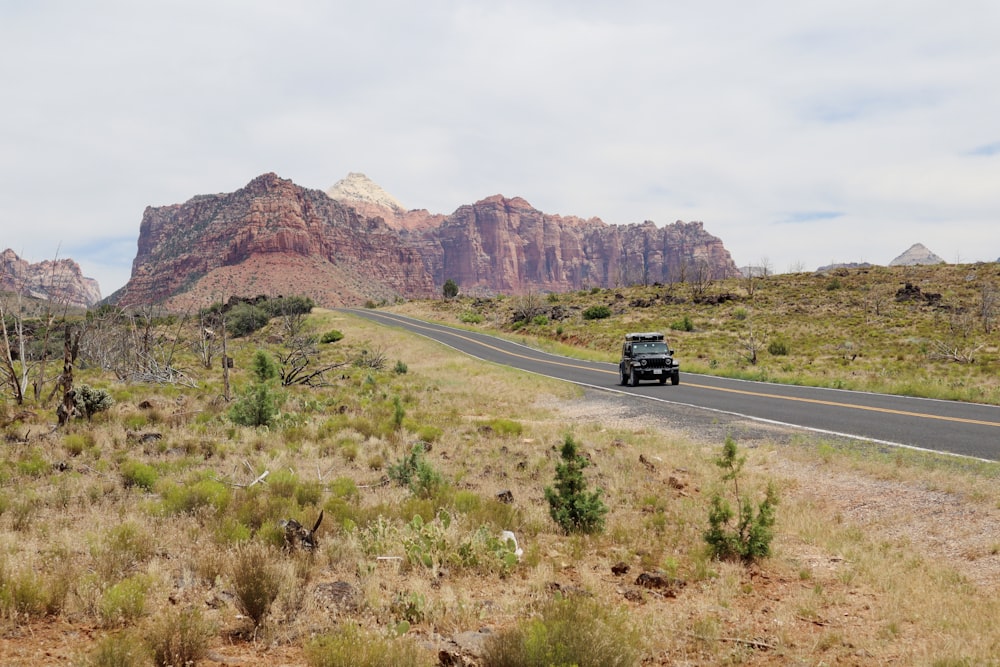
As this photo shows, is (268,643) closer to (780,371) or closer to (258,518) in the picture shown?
(258,518)

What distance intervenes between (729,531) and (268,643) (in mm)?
5022

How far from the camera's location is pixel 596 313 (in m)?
52.2

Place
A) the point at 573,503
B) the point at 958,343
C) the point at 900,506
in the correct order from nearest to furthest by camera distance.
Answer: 1. the point at 573,503
2. the point at 900,506
3. the point at 958,343

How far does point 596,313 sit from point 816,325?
745 inches

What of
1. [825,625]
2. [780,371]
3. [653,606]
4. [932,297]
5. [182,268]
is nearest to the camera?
[825,625]

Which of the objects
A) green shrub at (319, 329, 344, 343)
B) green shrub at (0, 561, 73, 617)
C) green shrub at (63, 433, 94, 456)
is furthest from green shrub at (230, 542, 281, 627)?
green shrub at (319, 329, 344, 343)

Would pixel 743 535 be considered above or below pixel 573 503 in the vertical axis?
below

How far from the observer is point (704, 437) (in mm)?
12438

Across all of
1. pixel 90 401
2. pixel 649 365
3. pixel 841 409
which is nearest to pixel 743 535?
pixel 841 409

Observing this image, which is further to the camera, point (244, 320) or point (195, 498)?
point (244, 320)

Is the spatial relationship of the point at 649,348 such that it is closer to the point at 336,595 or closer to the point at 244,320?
the point at 336,595

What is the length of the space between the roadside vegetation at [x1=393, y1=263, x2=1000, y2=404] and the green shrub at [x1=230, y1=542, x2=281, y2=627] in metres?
19.3

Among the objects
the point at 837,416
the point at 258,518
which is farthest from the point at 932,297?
the point at 258,518

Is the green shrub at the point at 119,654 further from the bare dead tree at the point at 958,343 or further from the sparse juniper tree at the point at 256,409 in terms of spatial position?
the bare dead tree at the point at 958,343
